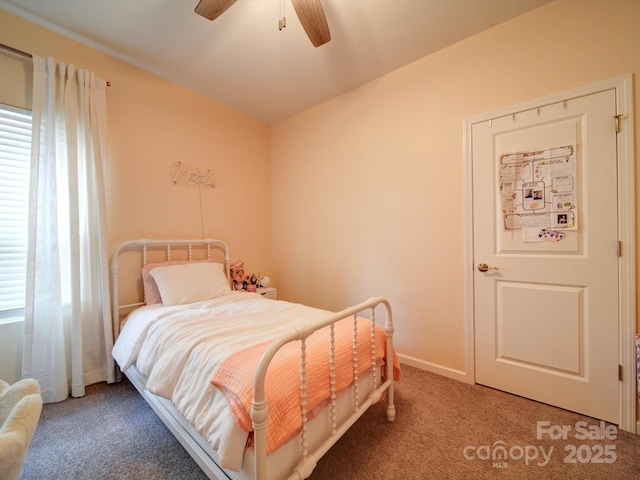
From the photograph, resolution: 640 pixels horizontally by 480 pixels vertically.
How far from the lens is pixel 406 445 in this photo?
146 cm

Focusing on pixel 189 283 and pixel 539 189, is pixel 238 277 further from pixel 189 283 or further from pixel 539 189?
pixel 539 189

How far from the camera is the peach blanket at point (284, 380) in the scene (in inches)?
37.5

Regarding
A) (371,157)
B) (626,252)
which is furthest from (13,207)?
(626,252)

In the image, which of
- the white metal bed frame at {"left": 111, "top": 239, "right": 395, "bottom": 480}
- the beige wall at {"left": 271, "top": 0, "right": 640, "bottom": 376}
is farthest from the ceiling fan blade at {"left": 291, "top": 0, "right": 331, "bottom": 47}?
the white metal bed frame at {"left": 111, "top": 239, "right": 395, "bottom": 480}

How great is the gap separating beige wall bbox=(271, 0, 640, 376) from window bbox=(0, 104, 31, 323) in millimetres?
2301

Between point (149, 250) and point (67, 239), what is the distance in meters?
0.58

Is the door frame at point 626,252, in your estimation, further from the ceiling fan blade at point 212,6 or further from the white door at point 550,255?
the ceiling fan blade at point 212,6

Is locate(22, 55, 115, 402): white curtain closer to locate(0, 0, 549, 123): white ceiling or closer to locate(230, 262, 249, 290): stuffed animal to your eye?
locate(0, 0, 549, 123): white ceiling

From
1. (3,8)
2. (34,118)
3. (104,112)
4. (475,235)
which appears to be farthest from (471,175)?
(3,8)

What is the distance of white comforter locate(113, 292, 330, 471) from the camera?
103 centimetres

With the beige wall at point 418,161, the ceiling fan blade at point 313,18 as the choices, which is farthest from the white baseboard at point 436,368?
the ceiling fan blade at point 313,18

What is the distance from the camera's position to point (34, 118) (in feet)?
5.85

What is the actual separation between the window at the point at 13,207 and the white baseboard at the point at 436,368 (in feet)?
9.97

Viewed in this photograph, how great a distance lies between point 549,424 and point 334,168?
Answer: 265 centimetres
